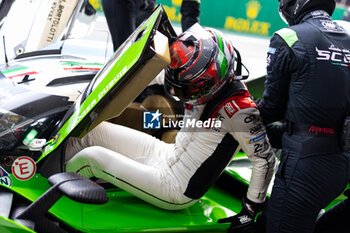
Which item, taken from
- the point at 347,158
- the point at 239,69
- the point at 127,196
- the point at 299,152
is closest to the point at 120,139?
the point at 127,196

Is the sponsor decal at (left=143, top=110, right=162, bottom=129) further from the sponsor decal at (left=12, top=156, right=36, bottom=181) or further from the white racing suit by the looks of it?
the sponsor decal at (left=12, top=156, right=36, bottom=181)

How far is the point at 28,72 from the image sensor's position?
240cm

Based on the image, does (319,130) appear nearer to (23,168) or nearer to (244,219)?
(244,219)

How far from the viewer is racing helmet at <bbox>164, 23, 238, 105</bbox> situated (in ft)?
6.61

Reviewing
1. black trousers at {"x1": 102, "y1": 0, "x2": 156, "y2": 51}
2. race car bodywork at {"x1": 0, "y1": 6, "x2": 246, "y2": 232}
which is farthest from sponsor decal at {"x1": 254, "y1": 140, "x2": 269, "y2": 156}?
black trousers at {"x1": 102, "y1": 0, "x2": 156, "y2": 51}

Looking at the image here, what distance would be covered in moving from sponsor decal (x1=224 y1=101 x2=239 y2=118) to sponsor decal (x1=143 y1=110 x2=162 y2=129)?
2.46ft

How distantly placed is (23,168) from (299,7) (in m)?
1.51

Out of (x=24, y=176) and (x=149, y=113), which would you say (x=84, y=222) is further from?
(x=149, y=113)

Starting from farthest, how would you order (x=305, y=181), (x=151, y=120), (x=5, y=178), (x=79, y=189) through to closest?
(x=151, y=120) < (x=5, y=178) < (x=305, y=181) < (x=79, y=189)

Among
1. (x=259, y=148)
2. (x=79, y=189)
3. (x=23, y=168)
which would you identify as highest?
(x=79, y=189)

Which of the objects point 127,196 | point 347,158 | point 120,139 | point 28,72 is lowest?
point 127,196

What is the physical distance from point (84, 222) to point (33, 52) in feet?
4.22

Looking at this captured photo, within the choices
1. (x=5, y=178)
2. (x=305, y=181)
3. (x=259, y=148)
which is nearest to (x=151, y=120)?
(x=259, y=148)

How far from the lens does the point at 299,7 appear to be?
76.6 inches
